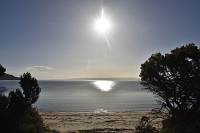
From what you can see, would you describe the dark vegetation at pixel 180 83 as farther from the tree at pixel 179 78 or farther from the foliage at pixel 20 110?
the foliage at pixel 20 110

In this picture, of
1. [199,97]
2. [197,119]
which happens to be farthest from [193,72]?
[197,119]

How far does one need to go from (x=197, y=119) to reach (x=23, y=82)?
52.7 ft

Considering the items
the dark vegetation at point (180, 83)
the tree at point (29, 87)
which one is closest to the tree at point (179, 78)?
the dark vegetation at point (180, 83)

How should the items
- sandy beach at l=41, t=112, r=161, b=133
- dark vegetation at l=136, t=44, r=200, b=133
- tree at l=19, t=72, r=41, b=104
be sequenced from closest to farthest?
dark vegetation at l=136, t=44, r=200, b=133 → tree at l=19, t=72, r=41, b=104 → sandy beach at l=41, t=112, r=161, b=133

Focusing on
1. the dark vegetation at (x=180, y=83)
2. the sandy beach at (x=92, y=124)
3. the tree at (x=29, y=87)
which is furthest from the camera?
the sandy beach at (x=92, y=124)

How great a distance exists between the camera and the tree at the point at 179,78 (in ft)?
87.5

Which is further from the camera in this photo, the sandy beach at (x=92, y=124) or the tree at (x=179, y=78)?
the sandy beach at (x=92, y=124)

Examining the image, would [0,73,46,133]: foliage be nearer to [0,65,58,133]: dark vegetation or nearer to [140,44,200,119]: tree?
[0,65,58,133]: dark vegetation

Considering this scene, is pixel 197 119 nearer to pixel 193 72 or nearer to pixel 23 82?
pixel 193 72

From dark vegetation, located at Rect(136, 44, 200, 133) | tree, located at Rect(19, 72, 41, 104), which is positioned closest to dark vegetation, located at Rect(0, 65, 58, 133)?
tree, located at Rect(19, 72, 41, 104)

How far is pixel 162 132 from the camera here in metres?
27.7

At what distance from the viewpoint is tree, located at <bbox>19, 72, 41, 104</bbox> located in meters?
30.3

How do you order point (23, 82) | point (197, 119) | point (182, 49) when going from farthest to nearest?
1. point (23, 82)
2. point (182, 49)
3. point (197, 119)

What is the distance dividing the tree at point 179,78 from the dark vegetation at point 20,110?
1141 centimetres
